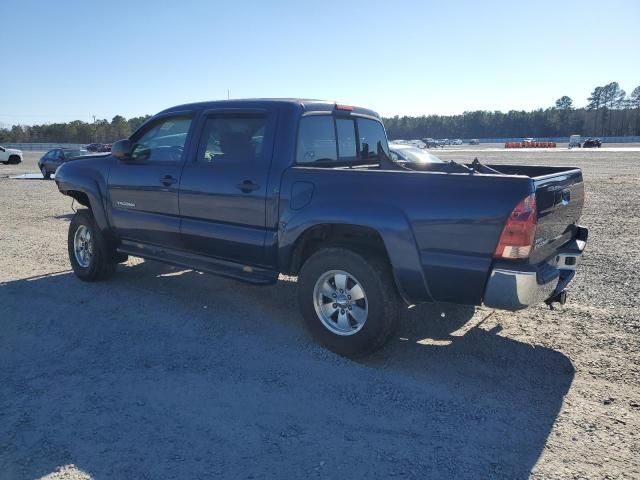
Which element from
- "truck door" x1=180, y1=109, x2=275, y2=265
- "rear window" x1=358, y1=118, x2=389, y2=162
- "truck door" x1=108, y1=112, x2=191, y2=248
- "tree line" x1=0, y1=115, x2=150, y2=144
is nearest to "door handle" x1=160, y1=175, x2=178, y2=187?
"truck door" x1=108, y1=112, x2=191, y2=248

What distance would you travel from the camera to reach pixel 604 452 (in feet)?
9.60

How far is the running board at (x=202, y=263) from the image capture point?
183 inches

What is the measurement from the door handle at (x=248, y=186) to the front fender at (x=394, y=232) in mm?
702

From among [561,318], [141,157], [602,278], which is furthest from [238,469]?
[602,278]

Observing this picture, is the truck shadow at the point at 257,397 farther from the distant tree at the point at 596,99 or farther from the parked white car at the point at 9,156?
the distant tree at the point at 596,99

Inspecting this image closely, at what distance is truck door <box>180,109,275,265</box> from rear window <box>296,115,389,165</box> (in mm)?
325

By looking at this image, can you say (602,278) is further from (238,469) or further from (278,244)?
(238,469)

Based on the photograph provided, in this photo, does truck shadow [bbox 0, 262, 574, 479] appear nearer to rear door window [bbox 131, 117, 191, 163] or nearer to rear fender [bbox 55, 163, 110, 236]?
rear fender [bbox 55, 163, 110, 236]

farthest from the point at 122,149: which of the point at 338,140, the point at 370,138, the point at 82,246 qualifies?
the point at 370,138

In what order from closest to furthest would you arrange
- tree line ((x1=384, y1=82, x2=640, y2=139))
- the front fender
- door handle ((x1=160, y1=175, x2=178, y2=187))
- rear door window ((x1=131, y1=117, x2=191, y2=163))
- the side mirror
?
the front fender
door handle ((x1=160, y1=175, x2=178, y2=187))
rear door window ((x1=131, y1=117, x2=191, y2=163))
the side mirror
tree line ((x1=384, y1=82, x2=640, y2=139))

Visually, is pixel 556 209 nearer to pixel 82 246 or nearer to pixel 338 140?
pixel 338 140

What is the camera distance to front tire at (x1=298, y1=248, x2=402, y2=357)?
3936mm

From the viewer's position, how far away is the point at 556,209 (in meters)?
3.85

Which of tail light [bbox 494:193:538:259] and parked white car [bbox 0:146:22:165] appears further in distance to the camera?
parked white car [bbox 0:146:22:165]
